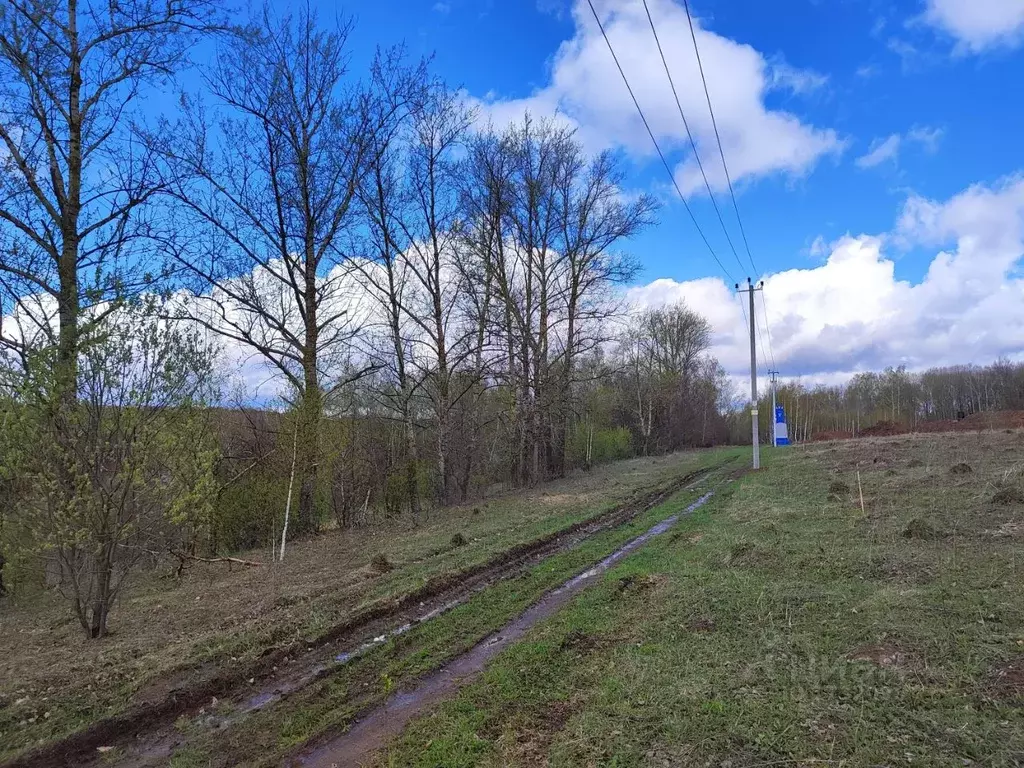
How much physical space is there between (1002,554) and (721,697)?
5.05 metres

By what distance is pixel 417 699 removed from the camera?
4.50 metres

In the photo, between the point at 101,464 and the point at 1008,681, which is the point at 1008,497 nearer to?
the point at 1008,681

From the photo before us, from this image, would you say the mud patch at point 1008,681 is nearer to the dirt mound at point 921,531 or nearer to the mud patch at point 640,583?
the mud patch at point 640,583

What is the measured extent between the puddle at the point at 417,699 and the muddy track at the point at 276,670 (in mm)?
1062

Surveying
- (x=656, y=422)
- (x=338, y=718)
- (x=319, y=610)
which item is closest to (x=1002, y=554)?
(x=338, y=718)

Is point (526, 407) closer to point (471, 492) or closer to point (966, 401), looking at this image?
point (471, 492)

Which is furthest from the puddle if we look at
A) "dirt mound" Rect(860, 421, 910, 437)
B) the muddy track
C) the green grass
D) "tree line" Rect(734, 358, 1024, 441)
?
"tree line" Rect(734, 358, 1024, 441)

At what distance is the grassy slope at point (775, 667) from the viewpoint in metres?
3.41

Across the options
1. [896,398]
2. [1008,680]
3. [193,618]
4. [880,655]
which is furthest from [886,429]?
[193,618]

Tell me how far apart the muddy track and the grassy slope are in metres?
1.76

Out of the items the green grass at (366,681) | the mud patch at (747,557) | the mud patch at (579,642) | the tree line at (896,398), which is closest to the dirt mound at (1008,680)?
the mud patch at (579,642)

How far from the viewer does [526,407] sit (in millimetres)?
24734

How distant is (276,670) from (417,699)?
1706 mm

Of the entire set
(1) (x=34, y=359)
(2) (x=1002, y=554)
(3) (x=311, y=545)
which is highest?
(1) (x=34, y=359)
